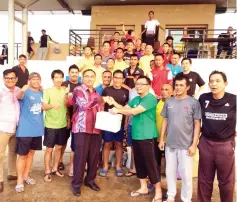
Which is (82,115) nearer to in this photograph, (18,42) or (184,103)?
(184,103)

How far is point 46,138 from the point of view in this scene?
4355mm

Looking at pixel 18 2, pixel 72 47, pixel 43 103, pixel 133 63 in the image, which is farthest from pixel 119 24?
pixel 43 103

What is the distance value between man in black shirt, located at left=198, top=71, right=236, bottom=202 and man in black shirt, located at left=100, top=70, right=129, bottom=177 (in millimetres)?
1397

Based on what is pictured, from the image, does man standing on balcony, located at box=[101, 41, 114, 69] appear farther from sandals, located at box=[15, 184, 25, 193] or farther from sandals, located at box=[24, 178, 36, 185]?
sandals, located at box=[15, 184, 25, 193]

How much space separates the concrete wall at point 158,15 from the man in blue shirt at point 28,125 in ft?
37.1

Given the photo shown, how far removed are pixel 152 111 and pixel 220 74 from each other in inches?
39.4

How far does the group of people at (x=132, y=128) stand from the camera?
3.32 m

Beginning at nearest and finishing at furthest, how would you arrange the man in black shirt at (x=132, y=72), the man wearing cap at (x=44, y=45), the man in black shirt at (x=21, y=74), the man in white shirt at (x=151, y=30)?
the man in black shirt at (x=132, y=72) < the man in black shirt at (x=21, y=74) < the man in white shirt at (x=151, y=30) < the man wearing cap at (x=44, y=45)

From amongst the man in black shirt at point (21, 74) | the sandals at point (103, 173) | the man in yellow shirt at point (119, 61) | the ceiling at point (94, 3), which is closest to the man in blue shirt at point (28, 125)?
the sandals at point (103, 173)

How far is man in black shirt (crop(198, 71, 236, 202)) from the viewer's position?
323 centimetres

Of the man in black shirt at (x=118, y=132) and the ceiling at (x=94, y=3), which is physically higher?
the ceiling at (x=94, y=3)

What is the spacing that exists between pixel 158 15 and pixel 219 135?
487 inches

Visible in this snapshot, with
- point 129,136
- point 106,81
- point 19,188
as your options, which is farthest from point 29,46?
point 19,188

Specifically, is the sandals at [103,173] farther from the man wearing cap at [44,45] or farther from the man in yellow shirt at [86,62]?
the man wearing cap at [44,45]
